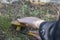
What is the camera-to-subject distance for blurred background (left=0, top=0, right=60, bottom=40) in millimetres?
2865

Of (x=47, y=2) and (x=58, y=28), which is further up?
(x=58, y=28)

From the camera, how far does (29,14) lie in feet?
10.8

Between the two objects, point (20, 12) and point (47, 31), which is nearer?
point (47, 31)

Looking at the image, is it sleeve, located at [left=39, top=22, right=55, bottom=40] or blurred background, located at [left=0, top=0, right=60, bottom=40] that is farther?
blurred background, located at [left=0, top=0, right=60, bottom=40]

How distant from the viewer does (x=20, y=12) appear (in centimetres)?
330

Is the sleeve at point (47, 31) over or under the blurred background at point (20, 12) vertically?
over

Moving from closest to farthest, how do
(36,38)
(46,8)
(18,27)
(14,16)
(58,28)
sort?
(58,28)
(36,38)
(18,27)
(14,16)
(46,8)

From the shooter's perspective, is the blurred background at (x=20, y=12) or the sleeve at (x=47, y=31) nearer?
the sleeve at (x=47, y=31)

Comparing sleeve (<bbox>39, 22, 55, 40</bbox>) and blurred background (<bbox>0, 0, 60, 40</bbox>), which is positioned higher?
sleeve (<bbox>39, 22, 55, 40</bbox>)

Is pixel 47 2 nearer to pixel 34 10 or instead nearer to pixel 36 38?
pixel 34 10

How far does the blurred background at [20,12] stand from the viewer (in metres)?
2.87

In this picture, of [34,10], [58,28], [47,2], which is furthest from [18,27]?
[58,28]

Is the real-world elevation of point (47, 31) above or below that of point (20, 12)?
above

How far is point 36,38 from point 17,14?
64 cm
